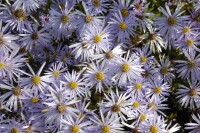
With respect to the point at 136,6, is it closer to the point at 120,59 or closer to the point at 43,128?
the point at 120,59

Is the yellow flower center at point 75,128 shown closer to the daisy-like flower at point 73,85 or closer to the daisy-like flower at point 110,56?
the daisy-like flower at point 73,85

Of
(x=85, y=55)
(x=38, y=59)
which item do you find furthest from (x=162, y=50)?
(x=38, y=59)

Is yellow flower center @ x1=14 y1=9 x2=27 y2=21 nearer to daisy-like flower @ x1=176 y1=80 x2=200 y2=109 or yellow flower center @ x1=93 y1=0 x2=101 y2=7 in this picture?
yellow flower center @ x1=93 y1=0 x2=101 y2=7

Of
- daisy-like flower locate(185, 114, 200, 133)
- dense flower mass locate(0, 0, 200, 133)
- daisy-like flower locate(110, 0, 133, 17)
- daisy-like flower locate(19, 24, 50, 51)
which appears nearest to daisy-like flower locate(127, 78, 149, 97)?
dense flower mass locate(0, 0, 200, 133)

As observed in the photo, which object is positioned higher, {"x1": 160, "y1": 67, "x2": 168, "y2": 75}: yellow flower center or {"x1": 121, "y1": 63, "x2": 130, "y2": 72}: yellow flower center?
{"x1": 121, "y1": 63, "x2": 130, "y2": 72}: yellow flower center

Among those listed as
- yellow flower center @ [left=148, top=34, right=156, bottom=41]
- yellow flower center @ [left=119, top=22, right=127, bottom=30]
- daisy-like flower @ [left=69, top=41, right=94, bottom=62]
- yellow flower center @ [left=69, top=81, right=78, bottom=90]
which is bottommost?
yellow flower center @ [left=69, top=81, right=78, bottom=90]
